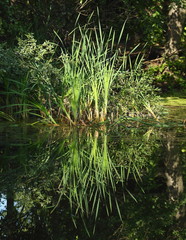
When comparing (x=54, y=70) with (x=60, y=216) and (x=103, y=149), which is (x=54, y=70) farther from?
(x=60, y=216)

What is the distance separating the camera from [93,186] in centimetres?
330

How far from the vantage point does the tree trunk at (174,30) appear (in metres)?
11.2

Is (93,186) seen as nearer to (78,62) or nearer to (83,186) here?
(83,186)

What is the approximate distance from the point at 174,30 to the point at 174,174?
7994 millimetres

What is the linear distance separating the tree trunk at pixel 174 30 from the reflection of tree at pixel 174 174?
6.26 m

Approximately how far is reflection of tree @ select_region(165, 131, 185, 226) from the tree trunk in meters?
6.26

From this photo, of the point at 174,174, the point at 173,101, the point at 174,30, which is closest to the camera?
the point at 174,174

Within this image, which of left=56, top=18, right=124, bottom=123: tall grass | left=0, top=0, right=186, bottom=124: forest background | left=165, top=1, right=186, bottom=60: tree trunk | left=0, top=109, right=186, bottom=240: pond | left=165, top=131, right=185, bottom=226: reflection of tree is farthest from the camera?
left=165, top=1, right=186, bottom=60: tree trunk

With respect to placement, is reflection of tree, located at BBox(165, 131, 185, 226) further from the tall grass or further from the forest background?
the forest background

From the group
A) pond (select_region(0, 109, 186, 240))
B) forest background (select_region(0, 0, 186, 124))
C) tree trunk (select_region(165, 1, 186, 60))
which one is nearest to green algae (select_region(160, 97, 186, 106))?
forest background (select_region(0, 0, 186, 124))

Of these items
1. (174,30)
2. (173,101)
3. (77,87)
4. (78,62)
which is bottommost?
(173,101)

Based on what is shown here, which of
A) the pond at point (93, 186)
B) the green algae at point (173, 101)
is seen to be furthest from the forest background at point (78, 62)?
the pond at point (93, 186)

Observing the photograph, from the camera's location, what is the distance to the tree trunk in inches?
443

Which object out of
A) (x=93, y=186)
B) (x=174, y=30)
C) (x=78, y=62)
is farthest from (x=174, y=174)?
(x=174, y=30)
